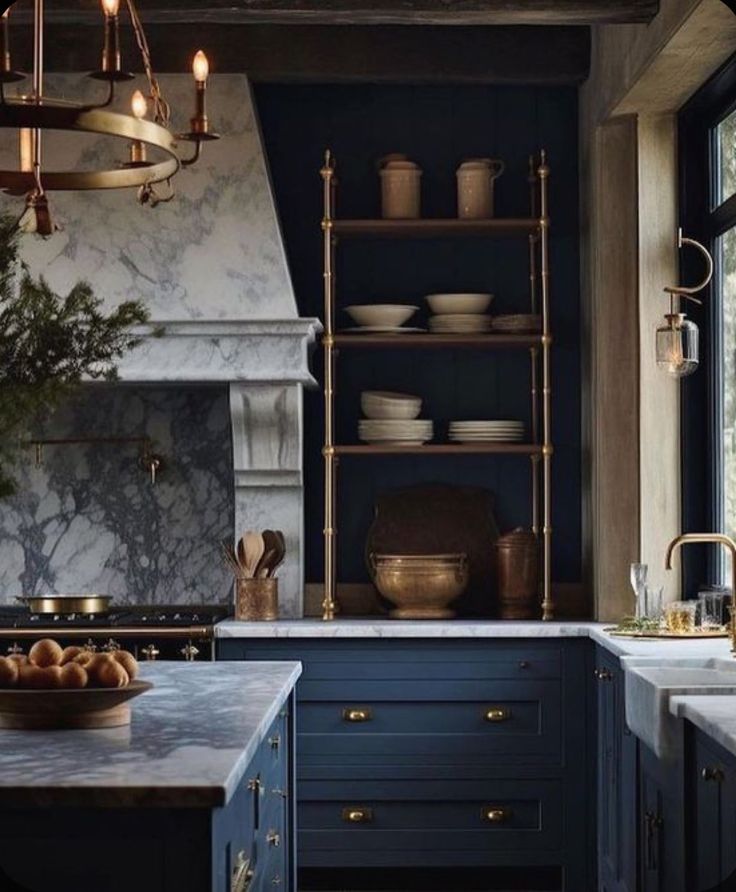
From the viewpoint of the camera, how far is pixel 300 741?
5.83 metres

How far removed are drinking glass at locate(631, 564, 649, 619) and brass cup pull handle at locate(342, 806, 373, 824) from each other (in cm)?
118

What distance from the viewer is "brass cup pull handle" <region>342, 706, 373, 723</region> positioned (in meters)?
5.86

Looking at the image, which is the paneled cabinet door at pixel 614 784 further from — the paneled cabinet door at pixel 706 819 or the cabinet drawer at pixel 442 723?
the paneled cabinet door at pixel 706 819

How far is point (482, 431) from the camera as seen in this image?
6355 millimetres

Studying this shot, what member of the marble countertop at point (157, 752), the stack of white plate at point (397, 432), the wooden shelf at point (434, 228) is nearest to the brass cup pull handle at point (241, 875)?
the marble countertop at point (157, 752)

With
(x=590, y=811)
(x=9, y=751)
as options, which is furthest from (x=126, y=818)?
(x=590, y=811)

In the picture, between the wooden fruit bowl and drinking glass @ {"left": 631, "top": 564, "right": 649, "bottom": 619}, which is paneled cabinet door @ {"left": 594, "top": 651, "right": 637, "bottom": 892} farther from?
the wooden fruit bowl

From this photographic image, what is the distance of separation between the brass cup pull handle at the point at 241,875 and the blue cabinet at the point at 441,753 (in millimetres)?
2513

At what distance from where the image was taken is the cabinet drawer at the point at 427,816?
230 inches

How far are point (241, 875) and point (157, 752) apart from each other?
33 centimetres

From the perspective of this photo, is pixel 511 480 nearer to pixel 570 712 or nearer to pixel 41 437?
pixel 570 712

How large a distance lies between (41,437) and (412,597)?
159 cm

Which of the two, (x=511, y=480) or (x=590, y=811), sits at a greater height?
(x=511, y=480)

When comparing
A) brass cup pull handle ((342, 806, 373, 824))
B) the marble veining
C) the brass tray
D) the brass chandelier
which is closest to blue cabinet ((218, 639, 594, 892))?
brass cup pull handle ((342, 806, 373, 824))
